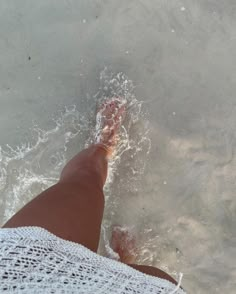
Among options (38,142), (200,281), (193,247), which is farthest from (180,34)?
(200,281)

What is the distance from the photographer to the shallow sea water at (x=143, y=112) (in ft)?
7.32

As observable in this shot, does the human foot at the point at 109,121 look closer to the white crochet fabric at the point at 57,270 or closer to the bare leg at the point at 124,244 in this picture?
the bare leg at the point at 124,244

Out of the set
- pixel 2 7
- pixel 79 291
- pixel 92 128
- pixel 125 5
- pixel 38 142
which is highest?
pixel 125 5

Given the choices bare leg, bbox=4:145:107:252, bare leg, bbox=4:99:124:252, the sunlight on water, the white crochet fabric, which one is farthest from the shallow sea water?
the white crochet fabric

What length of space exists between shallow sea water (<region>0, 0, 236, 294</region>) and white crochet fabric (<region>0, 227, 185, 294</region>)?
93cm

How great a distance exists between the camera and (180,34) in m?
2.23

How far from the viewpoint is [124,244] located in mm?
2334

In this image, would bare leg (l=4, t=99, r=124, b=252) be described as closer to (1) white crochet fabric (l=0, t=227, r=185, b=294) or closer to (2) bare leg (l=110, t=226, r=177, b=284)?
(1) white crochet fabric (l=0, t=227, r=185, b=294)

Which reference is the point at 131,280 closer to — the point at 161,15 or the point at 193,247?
the point at 193,247

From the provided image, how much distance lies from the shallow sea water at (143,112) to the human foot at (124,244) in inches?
1.5

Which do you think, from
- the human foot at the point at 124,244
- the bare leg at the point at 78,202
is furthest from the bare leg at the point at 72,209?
the human foot at the point at 124,244

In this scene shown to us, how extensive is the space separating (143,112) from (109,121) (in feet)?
0.57

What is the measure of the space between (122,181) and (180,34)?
775 mm

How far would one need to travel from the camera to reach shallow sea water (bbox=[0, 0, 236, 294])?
223 centimetres
